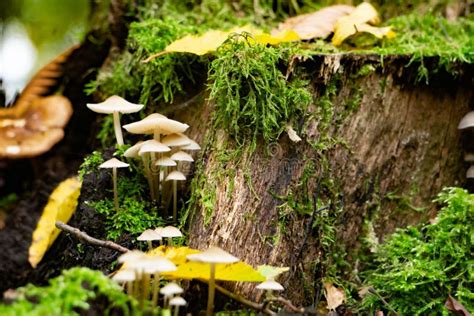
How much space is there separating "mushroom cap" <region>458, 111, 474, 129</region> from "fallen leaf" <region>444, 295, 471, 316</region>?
4.24 feet

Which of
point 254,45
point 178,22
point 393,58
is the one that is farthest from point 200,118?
point 393,58

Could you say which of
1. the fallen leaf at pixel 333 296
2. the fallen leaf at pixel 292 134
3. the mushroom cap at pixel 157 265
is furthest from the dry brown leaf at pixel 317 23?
the mushroom cap at pixel 157 265

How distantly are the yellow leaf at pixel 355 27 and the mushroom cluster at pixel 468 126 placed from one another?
0.81 meters

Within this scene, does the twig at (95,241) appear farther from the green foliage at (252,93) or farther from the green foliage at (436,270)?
the green foliage at (436,270)

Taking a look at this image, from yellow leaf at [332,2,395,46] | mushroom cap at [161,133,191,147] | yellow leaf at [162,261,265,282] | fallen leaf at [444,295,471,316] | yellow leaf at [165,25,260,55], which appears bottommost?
fallen leaf at [444,295,471,316]

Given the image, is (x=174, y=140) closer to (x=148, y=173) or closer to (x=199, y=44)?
(x=148, y=173)

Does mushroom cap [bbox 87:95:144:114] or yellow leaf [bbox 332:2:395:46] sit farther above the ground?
yellow leaf [bbox 332:2:395:46]

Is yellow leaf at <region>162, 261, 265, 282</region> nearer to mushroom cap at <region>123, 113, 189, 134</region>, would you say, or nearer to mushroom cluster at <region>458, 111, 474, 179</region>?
mushroom cap at <region>123, 113, 189, 134</region>

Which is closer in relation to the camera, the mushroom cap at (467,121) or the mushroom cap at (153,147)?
the mushroom cap at (153,147)

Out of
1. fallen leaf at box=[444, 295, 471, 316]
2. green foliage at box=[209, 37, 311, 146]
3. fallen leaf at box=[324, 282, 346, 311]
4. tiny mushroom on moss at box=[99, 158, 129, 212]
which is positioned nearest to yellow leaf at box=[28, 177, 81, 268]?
tiny mushroom on moss at box=[99, 158, 129, 212]

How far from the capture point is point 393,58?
344 centimetres

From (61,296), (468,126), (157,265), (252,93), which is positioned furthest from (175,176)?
(468,126)

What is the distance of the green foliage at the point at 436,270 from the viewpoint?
290 centimetres

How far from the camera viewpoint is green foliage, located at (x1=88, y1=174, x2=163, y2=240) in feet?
9.61
